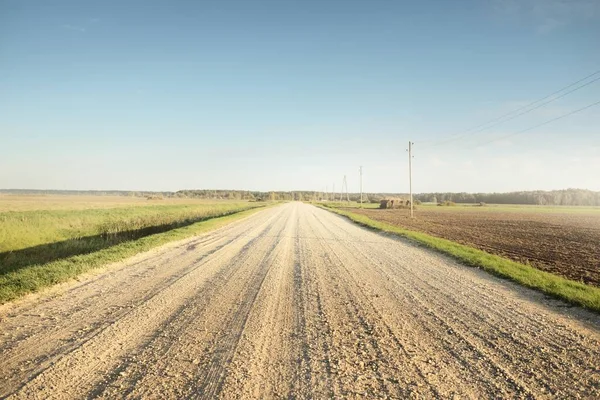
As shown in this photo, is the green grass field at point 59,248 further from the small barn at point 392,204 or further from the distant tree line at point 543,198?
the distant tree line at point 543,198

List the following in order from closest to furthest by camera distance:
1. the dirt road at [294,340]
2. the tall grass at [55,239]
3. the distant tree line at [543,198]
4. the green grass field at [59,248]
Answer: the dirt road at [294,340], the green grass field at [59,248], the tall grass at [55,239], the distant tree line at [543,198]

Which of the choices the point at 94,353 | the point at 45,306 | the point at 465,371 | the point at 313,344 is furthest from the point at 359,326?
the point at 45,306

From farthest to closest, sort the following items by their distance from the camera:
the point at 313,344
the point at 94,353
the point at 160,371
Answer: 1. the point at 313,344
2. the point at 94,353
3. the point at 160,371

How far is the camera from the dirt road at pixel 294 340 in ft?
12.4

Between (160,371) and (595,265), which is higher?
(160,371)

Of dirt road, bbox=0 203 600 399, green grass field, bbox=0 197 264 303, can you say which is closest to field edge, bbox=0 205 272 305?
green grass field, bbox=0 197 264 303

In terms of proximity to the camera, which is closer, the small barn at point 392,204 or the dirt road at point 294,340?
the dirt road at point 294,340

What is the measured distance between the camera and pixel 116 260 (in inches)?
448

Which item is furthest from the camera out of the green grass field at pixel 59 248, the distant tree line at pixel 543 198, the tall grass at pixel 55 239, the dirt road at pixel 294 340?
the distant tree line at pixel 543 198

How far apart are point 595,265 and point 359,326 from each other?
1322 cm

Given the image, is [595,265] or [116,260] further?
[595,265]

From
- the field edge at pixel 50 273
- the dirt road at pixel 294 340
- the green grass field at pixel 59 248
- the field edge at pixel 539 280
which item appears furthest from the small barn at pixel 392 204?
the dirt road at pixel 294 340

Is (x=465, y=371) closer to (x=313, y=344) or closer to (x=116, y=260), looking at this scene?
(x=313, y=344)

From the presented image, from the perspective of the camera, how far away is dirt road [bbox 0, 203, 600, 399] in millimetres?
3781
